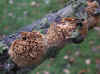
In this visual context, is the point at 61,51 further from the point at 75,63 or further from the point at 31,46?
the point at 31,46

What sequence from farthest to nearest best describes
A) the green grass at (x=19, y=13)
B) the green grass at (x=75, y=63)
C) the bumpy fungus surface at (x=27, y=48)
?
the green grass at (x=19, y=13)
the green grass at (x=75, y=63)
the bumpy fungus surface at (x=27, y=48)

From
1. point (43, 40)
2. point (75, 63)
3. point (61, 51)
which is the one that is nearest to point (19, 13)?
point (61, 51)

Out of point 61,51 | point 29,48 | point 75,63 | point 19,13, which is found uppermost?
point 19,13

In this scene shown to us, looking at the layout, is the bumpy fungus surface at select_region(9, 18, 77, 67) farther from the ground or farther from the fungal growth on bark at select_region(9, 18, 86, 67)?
the ground

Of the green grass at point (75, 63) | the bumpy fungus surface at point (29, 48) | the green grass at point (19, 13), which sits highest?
the green grass at point (19, 13)

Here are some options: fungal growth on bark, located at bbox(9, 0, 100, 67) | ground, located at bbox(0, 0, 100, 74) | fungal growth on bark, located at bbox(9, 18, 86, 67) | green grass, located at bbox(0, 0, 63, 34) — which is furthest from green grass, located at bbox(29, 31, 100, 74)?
fungal growth on bark, located at bbox(9, 18, 86, 67)

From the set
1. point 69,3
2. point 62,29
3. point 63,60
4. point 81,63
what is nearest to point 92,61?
point 81,63

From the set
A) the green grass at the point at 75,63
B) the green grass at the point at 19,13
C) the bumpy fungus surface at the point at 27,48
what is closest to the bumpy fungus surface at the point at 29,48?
the bumpy fungus surface at the point at 27,48

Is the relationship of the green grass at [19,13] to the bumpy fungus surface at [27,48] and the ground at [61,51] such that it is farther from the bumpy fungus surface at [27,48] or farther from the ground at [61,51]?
the bumpy fungus surface at [27,48]
